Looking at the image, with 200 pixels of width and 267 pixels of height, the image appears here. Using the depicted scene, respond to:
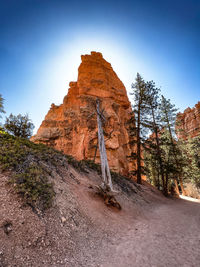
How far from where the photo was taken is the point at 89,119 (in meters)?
22.3

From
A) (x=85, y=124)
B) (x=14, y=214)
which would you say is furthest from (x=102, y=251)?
(x=85, y=124)

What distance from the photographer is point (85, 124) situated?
907 inches

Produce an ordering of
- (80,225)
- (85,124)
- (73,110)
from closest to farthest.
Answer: (80,225)
(85,124)
(73,110)

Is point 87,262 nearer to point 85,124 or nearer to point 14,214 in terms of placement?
point 14,214

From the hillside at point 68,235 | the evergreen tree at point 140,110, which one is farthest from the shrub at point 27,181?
the evergreen tree at point 140,110

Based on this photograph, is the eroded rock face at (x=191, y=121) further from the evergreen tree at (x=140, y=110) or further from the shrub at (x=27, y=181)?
the shrub at (x=27, y=181)

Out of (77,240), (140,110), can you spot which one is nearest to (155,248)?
(77,240)

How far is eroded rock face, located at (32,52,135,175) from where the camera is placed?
21719 mm

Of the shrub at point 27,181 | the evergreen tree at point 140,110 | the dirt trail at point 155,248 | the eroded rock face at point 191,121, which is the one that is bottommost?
the dirt trail at point 155,248

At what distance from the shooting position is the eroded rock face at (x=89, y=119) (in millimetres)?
21719

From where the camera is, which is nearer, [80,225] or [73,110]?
[80,225]

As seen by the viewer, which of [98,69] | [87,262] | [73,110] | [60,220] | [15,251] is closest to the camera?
[15,251]

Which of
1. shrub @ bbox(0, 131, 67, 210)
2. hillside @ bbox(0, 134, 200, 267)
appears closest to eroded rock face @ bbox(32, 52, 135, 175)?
hillside @ bbox(0, 134, 200, 267)

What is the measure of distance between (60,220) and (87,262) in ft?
4.86
